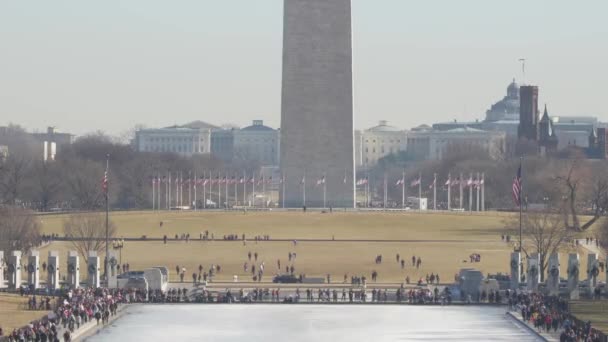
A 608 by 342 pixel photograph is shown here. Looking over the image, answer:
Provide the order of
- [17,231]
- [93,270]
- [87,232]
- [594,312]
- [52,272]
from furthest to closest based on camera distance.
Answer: [87,232], [17,231], [93,270], [52,272], [594,312]

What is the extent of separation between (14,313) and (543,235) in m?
34.9

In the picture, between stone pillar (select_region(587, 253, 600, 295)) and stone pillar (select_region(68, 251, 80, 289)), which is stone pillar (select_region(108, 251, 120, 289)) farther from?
stone pillar (select_region(587, 253, 600, 295))

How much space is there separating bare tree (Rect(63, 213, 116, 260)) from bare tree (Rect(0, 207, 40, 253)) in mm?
1957

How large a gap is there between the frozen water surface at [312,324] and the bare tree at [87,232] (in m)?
21.9

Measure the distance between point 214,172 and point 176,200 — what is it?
96.7 feet

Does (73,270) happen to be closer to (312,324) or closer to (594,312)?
(312,324)

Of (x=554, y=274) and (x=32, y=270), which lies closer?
(x=554, y=274)

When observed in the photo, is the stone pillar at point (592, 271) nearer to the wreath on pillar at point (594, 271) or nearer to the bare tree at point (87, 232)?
the wreath on pillar at point (594, 271)

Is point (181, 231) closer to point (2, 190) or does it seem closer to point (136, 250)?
point (136, 250)

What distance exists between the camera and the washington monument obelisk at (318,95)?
134000mm

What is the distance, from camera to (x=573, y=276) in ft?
276

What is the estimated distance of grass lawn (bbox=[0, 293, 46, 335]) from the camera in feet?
225

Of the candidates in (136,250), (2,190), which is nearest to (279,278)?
(136,250)

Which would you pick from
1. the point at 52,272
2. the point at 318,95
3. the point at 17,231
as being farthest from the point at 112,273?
the point at 318,95
